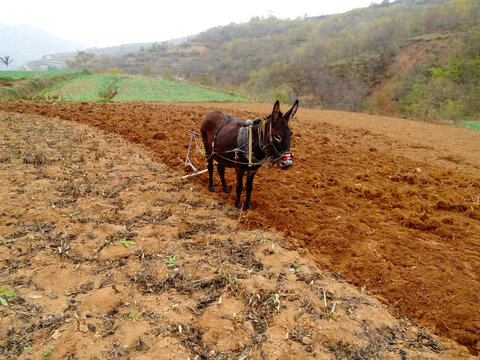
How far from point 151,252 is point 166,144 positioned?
5.47 metres

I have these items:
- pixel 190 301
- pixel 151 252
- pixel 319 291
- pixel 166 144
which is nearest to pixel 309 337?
pixel 319 291

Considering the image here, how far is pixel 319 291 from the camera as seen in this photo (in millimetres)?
3008

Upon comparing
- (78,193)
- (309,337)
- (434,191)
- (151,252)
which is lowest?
(434,191)

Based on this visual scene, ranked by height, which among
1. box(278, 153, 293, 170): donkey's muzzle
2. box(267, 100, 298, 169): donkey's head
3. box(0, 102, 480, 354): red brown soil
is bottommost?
box(0, 102, 480, 354): red brown soil

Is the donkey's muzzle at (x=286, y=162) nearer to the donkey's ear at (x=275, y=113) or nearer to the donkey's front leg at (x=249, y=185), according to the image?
the donkey's ear at (x=275, y=113)

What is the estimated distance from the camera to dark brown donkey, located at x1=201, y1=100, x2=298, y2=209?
159 inches

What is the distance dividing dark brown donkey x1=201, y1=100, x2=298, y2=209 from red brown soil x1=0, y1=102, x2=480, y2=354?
903 millimetres

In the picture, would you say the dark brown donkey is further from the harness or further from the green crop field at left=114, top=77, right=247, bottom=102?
the green crop field at left=114, top=77, right=247, bottom=102

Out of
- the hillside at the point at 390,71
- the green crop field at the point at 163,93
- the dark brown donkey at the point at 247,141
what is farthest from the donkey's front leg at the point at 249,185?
the green crop field at the point at 163,93

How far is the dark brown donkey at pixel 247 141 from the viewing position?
13.2 feet

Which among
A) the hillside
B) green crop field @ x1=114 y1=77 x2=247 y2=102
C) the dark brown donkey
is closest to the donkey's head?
the dark brown donkey

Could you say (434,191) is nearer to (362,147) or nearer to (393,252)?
(393,252)

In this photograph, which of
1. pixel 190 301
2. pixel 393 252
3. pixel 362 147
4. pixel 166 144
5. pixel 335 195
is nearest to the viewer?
pixel 190 301

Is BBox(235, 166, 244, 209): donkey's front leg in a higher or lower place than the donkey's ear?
lower
